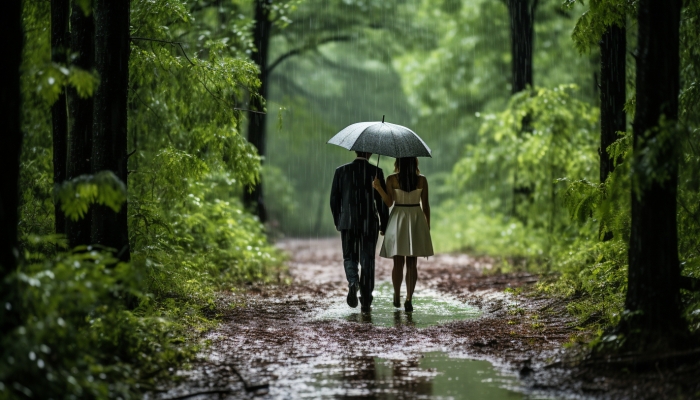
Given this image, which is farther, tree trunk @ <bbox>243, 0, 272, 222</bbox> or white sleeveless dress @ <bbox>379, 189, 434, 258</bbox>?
tree trunk @ <bbox>243, 0, 272, 222</bbox>

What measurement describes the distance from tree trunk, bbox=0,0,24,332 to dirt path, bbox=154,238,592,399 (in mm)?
1582

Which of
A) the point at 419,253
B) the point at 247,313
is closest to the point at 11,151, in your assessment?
the point at 247,313

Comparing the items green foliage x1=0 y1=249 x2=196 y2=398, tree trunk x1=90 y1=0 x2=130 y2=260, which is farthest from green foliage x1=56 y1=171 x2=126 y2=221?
tree trunk x1=90 y1=0 x2=130 y2=260

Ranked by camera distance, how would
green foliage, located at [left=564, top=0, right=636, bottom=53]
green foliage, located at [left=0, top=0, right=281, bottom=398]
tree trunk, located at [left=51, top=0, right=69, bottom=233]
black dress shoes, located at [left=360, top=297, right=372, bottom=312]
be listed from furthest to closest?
black dress shoes, located at [left=360, top=297, right=372, bottom=312] < tree trunk, located at [left=51, top=0, right=69, bottom=233] < green foliage, located at [left=564, top=0, right=636, bottom=53] < green foliage, located at [left=0, top=0, right=281, bottom=398]

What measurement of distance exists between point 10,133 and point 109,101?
272cm

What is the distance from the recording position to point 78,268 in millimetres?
5500

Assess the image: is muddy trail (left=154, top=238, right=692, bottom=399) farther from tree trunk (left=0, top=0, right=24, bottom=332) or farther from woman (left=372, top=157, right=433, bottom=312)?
tree trunk (left=0, top=0, right=24, bottom=332)

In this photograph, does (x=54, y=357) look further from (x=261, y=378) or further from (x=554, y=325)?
(x=554, y=325)

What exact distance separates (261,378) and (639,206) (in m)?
3.57

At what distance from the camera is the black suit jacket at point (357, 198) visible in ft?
32.7

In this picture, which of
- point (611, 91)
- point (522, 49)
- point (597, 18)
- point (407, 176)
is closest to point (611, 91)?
point (611, 91)

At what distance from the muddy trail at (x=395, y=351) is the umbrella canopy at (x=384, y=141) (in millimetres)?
2207

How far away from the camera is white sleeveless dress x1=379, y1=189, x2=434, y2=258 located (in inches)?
385

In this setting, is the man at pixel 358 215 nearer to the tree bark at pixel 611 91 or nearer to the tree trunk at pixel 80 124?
the tree trunk at pixel 80 124
